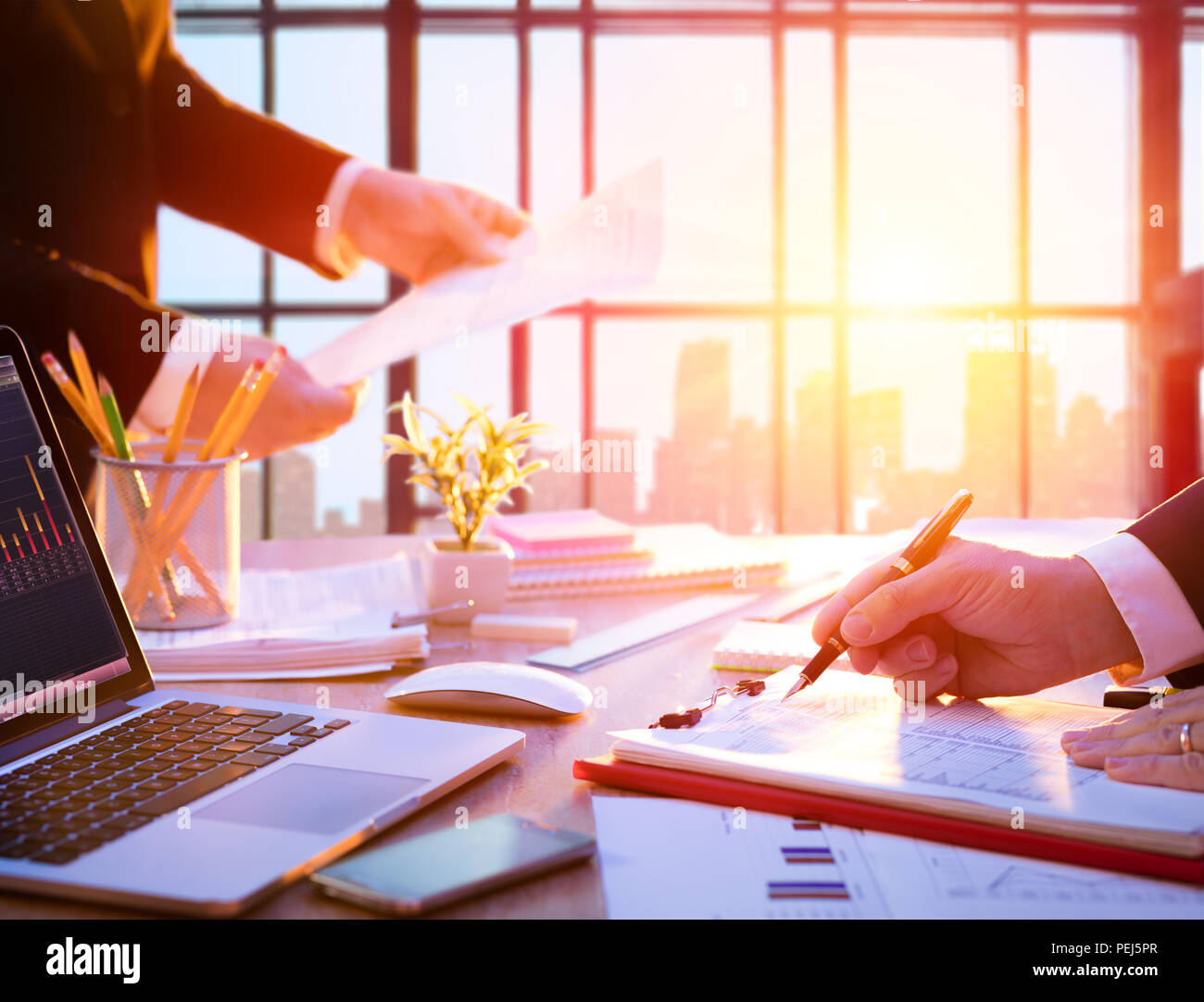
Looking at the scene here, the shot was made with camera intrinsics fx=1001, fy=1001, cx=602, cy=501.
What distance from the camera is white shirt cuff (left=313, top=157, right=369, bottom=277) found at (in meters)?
1.43

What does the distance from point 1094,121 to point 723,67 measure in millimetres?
1591

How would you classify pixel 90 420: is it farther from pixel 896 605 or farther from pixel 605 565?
pixel 896 605

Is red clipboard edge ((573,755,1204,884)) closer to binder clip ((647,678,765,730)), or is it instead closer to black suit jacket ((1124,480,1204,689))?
binder clip ((647,678,765,730))

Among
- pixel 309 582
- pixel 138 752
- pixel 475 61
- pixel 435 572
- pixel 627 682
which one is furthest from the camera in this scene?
pixel 475 61

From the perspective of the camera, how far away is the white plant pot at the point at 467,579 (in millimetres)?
1149

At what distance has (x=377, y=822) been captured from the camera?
529mm

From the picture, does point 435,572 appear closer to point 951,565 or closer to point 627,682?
point 627,682

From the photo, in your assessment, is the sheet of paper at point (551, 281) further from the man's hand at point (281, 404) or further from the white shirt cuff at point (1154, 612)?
the white shirt cuff at point (1154, 612)

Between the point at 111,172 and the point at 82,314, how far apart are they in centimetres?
30

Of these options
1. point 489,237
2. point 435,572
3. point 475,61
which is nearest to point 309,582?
point 435,572

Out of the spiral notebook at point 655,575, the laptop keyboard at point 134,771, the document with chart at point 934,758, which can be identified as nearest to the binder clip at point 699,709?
the document with chart at point 934,758

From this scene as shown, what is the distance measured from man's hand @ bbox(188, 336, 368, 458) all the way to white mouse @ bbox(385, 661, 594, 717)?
49cm

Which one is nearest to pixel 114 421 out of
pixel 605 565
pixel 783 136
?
pixel 605 565

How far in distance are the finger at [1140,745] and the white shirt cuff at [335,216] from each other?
3.82 feet
